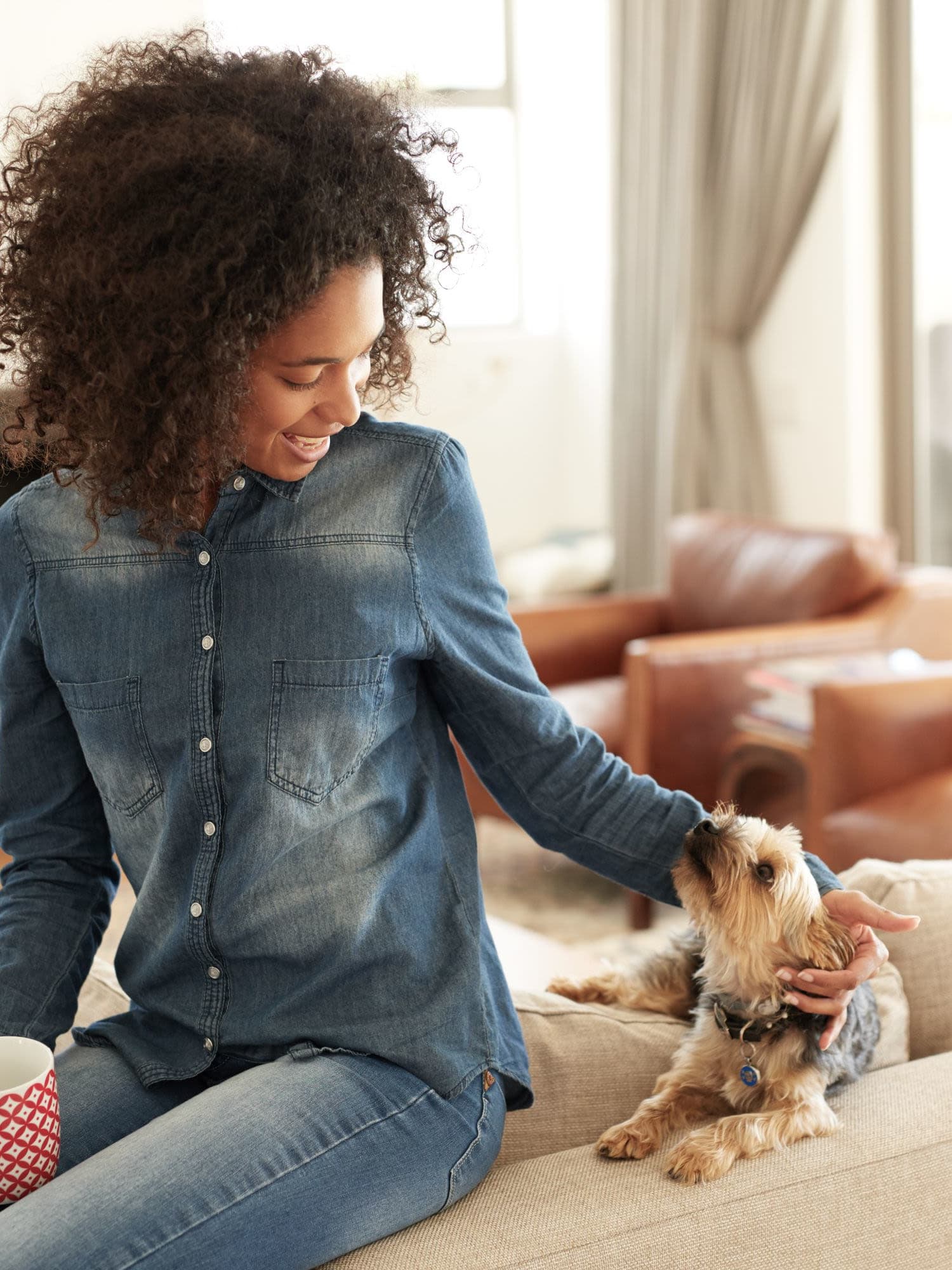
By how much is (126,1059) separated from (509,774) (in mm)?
453

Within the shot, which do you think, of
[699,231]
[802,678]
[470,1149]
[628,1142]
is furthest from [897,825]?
[699,231]

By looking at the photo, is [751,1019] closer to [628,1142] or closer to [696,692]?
[628,1142]

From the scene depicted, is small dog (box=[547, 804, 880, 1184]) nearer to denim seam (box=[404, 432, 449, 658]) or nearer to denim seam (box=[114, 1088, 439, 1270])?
denim seam (box=[114, 1088, 439, 1270])

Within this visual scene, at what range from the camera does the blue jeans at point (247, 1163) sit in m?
1.00

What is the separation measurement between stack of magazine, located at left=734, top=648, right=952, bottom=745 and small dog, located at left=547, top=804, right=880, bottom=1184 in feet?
5.36

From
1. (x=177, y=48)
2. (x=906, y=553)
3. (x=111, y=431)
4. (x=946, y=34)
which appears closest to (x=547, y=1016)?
(x=111, y=431)

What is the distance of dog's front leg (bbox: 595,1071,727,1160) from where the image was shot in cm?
124

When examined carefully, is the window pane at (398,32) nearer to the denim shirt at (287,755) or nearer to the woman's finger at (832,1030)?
the denim shirt at (287,755)

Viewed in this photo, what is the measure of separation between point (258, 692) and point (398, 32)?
5119mm

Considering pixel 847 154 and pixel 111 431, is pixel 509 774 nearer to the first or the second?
pixel 111 431

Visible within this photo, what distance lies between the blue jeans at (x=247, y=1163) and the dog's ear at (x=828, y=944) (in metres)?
0.33

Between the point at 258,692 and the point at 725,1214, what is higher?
the point at 258,692

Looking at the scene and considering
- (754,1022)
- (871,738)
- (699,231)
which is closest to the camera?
(754,1022)

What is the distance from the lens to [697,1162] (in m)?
1.16
